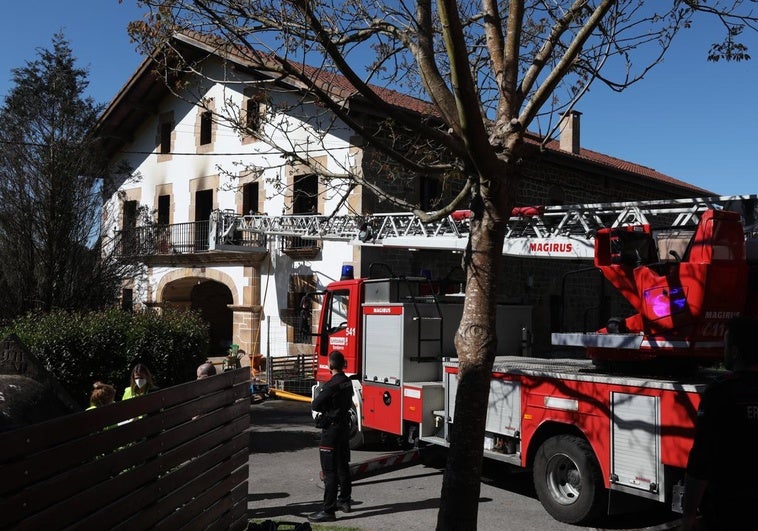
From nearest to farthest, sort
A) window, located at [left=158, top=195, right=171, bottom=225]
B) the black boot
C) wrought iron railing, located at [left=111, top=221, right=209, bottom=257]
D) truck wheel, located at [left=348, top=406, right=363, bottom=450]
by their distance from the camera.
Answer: the black boot, truck wheel, located at [left=348, top=406, right=363, bottom=450], wrought iron railing, located at [left=111, top=221, right=209, bottom=257], window, located at [left=158, top=195, right=171, bottom=225]

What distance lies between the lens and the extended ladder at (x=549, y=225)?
8.40 meters

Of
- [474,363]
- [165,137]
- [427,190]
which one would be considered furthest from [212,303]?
[474,363]

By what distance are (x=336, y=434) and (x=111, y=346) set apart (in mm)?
4598

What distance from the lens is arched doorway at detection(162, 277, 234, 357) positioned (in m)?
24.4

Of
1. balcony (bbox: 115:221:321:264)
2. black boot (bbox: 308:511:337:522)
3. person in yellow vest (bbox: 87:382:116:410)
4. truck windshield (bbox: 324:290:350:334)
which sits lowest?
black boot (bbox: 308:511:337:522)

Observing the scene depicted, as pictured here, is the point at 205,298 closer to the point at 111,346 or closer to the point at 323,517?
the point at 111,346

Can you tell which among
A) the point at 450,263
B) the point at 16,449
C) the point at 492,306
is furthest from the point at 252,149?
the point at 16,449

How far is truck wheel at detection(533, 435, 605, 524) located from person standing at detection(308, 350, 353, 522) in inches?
79.2

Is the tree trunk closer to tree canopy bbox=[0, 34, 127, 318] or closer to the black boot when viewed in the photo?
the black boot

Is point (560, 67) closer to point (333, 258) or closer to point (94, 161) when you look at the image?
point (94, 161)

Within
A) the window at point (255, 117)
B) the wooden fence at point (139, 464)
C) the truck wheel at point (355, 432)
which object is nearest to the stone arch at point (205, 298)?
the truck wheel at point (355, 432)

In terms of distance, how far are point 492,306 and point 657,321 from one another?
3046 mm

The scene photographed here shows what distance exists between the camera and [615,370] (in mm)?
7414

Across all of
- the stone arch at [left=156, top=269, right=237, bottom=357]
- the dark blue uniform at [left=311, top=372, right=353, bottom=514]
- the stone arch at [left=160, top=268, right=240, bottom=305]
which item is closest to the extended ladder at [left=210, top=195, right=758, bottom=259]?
the dark blue uniform at [left=311, top=372, right=353, bottom=514]
